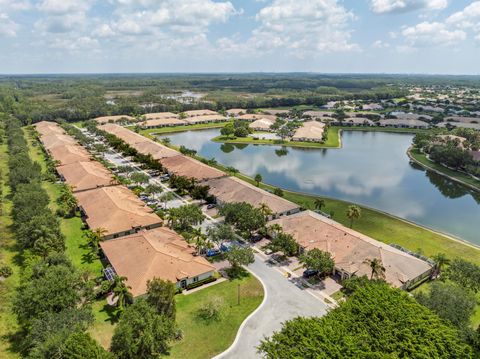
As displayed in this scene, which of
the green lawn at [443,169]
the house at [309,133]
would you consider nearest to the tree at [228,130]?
the house at [309,133]

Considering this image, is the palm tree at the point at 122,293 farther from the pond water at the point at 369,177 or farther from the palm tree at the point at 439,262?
the pond water at the point at 369,177

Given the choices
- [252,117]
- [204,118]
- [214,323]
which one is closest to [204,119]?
[204,118]

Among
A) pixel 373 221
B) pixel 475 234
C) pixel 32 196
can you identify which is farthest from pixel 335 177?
pixel 32 196

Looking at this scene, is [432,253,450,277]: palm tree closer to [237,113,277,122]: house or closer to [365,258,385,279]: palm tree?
[365,258,385,279]: palm tree

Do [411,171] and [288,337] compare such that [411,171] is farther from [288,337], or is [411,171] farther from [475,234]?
[288,337]

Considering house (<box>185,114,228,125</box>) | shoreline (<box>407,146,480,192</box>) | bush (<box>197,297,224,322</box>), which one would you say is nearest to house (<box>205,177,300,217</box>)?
bush (<box>197,297,224,322</box>)

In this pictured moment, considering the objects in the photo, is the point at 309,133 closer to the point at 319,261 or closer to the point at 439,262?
the point at 439,262
